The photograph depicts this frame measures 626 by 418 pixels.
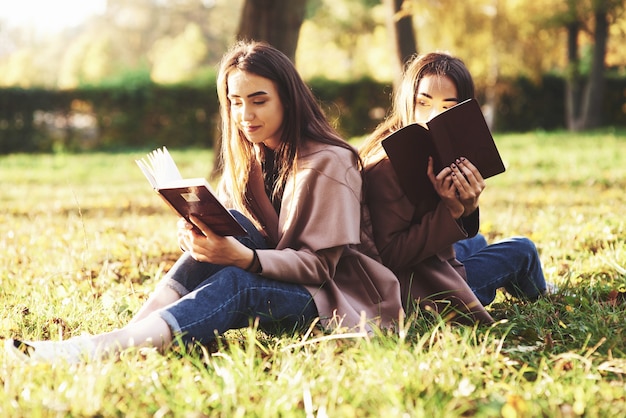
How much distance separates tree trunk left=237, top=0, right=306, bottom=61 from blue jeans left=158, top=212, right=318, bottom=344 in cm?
518

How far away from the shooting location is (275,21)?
796 centimetres

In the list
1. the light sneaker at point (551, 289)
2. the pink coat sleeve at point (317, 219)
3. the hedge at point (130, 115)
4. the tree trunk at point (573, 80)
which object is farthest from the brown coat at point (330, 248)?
the tree trunk at point (573, 80)

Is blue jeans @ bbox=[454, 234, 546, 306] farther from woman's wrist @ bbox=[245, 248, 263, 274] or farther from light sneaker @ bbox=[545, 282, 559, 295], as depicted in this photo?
woman's wrist @ bbox=[245, 248, 263, 274]

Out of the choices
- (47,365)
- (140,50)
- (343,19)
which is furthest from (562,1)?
(140,50)

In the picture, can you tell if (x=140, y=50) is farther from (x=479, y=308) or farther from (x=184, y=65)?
(x=479, y=308)

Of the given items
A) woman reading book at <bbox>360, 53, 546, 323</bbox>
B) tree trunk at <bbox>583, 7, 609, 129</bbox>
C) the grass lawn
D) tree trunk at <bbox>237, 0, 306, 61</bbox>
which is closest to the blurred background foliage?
tree trunk at <bbox>583, 7, 609, 129</bbox>

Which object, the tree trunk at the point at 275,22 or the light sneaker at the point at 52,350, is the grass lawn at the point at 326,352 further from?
the tree trunk at the point at 275,22

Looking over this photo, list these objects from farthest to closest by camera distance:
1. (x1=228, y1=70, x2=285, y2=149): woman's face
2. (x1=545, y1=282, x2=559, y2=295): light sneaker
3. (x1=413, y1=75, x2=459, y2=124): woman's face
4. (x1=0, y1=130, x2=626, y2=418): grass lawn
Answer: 1. (x1=545, y1=282, x2=559, y2=295): light sneaker
2. (x1=413, y1=75, x2=459, y2=124): woman's face
3. (x1=228, y1=70, x2=285, y2=149): woman's face
4. (x1=0, y1=130, x2=626, y2=418): grass lawn

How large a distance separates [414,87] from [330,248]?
94 cm

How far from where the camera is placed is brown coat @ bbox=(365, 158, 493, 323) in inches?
125

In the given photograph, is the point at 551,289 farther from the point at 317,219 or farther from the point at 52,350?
the point at 52,350

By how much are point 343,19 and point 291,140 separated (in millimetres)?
25191

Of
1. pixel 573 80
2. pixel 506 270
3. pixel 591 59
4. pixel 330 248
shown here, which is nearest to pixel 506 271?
pixel 506 270

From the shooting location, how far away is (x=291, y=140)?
316 cm
